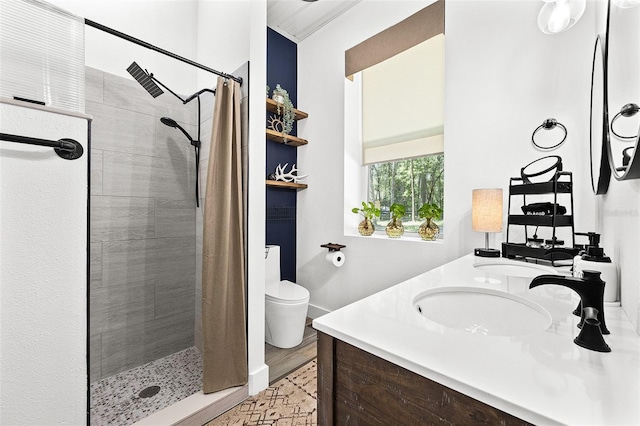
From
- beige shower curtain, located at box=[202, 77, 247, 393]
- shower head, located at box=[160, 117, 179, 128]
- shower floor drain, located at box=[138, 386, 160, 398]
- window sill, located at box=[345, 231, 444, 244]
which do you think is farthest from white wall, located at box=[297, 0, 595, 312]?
shower floor drain, located at box=[138, 386, 160, 398]

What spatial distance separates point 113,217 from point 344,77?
2125 millimetres

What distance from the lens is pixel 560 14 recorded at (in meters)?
1.23

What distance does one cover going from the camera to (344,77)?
249 centimetres

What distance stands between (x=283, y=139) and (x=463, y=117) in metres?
1.53

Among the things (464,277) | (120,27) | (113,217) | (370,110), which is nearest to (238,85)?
(120,27)

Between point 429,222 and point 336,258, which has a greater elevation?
point 429,222

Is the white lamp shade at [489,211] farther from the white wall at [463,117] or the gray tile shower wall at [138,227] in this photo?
the gray tile shower wall at [138,227]

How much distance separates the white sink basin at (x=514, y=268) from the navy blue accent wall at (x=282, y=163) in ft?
6.08

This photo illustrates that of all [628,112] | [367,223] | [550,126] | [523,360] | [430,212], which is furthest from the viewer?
[367,223]

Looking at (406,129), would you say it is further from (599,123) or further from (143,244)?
(143,244)

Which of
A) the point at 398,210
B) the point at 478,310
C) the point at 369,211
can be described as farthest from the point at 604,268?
the point at 369,211

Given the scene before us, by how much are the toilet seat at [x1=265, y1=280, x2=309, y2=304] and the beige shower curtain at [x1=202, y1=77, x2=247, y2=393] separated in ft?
1.67

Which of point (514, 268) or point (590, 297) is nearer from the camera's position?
point (590, 297)

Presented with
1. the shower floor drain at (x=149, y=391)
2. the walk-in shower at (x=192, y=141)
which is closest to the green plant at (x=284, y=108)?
the walk-in shower at (x=192, y=141)
